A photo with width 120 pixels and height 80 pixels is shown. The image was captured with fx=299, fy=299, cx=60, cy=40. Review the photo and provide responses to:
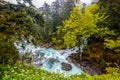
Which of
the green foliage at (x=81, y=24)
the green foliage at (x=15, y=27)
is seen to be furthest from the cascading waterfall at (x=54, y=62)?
the green foliage at (x=15, y=27)

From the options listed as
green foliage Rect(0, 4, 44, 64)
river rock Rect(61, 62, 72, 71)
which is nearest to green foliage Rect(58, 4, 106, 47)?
river rock Rect(61, 62, 72, 71)

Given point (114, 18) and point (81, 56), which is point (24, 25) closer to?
point (114, 18)

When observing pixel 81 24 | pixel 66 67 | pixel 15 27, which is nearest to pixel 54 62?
pixel 66 67

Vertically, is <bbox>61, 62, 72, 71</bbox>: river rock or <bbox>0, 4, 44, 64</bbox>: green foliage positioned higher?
<bbox>0, 4, 44, 64</bbox>: green foliage

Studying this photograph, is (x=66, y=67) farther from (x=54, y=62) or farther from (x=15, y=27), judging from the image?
(x=15, y=27)

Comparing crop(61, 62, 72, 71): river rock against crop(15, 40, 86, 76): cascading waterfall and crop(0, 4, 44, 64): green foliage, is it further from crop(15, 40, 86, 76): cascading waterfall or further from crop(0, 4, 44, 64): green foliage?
crop(0, 4, 44, 64): green foliage

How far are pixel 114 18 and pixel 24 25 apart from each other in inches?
671

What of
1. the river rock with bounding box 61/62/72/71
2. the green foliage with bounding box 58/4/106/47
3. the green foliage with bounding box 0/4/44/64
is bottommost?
the river rock with bounding box 61/62/72/71

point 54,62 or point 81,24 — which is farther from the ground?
point 81,24

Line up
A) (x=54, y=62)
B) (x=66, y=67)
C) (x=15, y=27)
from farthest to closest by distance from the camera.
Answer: (x=54, y=62) → (x=66, y=67) → (x=15, y=27)

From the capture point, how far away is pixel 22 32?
32.0ft

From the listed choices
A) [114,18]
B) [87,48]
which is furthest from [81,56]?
[114,18]

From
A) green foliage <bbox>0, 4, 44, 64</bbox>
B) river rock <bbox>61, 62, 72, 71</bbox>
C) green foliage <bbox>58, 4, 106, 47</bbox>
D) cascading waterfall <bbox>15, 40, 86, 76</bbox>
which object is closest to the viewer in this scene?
green foliage <bbox>0, 4, 44, 64</bbox>

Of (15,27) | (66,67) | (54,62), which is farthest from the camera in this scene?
(54,62)
